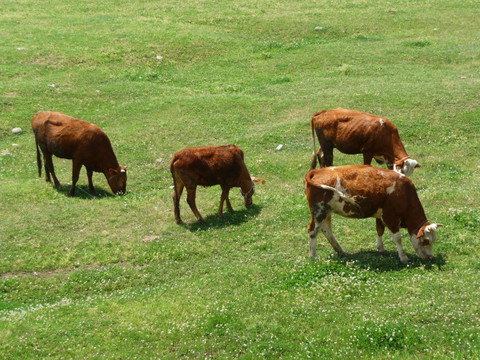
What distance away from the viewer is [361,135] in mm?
18453

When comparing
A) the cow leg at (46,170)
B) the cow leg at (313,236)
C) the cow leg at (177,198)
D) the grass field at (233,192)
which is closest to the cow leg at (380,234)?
the grass field at (233,192)

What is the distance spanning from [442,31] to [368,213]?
27805 mm

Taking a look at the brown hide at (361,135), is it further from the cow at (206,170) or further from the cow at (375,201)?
the cow at (375,201)

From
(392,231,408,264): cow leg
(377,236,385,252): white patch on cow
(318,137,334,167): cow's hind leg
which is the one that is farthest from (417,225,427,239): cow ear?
(318,137,334,167): cow's hind leg

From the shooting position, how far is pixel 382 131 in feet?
59.8

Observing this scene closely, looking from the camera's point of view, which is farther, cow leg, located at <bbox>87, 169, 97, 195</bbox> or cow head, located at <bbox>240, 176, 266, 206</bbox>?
cow leg, located at <bbox>87, 169, 97, 195</bbox>

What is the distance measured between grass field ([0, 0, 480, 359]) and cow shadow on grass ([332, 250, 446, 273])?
68 millimetres

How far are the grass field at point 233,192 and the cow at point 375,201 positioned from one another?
779mm

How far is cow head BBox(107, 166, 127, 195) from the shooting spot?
66.5 ft

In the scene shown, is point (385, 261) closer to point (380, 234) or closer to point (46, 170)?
point (380, 234)

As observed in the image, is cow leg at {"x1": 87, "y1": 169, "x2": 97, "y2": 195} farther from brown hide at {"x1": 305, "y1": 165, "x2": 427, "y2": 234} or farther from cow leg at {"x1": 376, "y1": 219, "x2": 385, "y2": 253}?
cow leg at {"x1": 376, "y1": 219, "x2": 385, "y2": 253}

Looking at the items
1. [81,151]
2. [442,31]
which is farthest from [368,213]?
[442,31]

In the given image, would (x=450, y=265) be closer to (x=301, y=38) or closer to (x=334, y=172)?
(x=334, y=172)

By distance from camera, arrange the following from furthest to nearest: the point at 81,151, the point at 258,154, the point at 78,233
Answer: the point at 258,154, the point at 81,151, the point at 78,233
